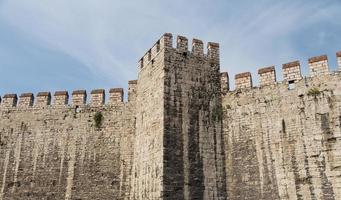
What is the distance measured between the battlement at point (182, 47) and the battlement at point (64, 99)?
4.86 feet

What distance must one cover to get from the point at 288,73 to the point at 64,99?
7.71 meters

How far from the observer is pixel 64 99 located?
47.5 feet

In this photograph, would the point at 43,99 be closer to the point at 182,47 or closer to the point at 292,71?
the point at 182,47

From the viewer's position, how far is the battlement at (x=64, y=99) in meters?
14.2

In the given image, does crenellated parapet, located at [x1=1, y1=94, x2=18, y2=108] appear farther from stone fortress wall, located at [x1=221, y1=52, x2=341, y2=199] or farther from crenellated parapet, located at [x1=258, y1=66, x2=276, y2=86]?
crenellated parapet, located at [x1=258, y1=66, x2=276, y2=86]

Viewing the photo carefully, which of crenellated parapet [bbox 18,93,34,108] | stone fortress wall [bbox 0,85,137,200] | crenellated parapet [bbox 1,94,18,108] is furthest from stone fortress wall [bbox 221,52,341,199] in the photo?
crenellated parapet [bbox 1,94,18,108]

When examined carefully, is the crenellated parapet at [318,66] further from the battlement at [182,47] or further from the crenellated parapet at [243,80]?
the battlement at [182,47]

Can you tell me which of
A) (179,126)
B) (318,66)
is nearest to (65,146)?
(179,126)

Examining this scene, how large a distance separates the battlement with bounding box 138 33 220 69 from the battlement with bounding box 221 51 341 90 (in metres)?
0.98

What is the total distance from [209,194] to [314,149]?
118 inches

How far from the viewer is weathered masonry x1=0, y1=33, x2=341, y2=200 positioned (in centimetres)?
1063

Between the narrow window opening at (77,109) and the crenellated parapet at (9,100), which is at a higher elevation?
the crenellated parapet at (9,100)

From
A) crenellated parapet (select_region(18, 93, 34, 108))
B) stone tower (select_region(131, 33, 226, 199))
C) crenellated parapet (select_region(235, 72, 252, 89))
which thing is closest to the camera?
stone tower (select_region(131, 33, 226, 199))

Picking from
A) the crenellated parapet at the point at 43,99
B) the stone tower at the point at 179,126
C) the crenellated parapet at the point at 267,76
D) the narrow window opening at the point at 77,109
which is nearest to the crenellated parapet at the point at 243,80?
the crenellated parapet at the point at 267,76
